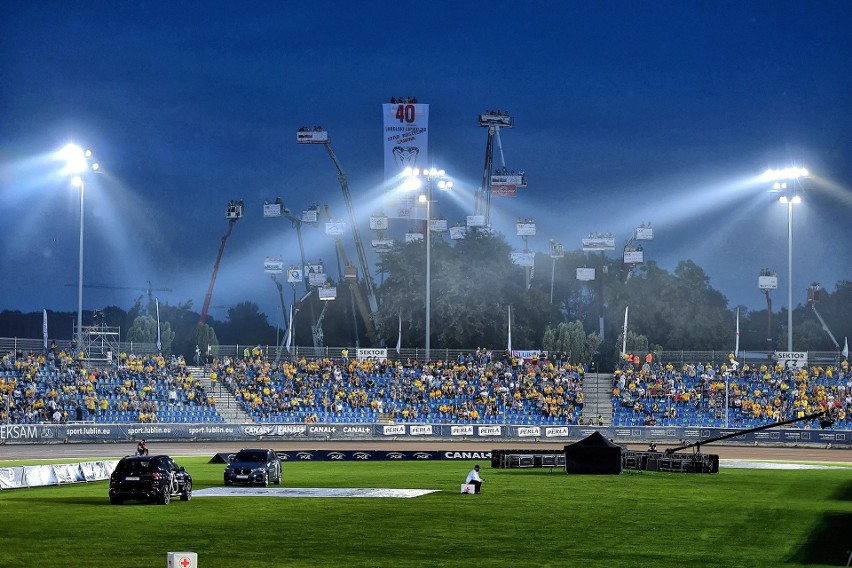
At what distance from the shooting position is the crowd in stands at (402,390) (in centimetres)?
8238

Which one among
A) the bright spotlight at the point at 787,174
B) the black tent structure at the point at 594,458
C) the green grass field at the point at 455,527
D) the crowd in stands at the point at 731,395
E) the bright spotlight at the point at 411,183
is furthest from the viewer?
the bright spotlight at the point at 411,183

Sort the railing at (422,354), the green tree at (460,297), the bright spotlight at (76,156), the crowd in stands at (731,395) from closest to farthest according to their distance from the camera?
the bright spotlight at (76,156)
the crowd in stands at (731,395)
the railing at (422,354)
the green tree at (460,297)

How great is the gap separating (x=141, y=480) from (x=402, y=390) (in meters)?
51.7

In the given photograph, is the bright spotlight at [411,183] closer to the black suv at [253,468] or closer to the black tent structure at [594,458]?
the black tent structure at [594,458]

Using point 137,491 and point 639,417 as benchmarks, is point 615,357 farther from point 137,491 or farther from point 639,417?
point 137,491

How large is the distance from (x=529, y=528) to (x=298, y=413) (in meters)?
53.8

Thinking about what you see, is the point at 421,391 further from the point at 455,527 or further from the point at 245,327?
the point at 245,327

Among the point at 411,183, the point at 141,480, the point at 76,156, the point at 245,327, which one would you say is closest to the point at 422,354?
the point at 411,183

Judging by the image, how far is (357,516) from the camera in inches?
1242

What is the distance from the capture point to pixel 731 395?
8288cm

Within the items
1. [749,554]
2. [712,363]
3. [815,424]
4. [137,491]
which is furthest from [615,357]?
[749,554]

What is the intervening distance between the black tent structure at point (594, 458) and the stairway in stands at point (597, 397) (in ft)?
97.0

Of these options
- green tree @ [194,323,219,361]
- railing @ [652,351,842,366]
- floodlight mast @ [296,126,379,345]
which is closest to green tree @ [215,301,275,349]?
green tree @ [194,323,219,361]

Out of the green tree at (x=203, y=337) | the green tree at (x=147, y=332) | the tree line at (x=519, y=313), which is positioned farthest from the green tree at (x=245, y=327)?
the green tree at (x=203, y=337)
